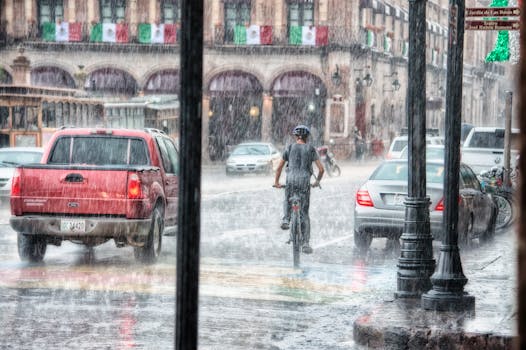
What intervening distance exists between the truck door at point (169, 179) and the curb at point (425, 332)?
5.80 meters

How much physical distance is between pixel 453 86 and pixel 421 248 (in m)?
1.77

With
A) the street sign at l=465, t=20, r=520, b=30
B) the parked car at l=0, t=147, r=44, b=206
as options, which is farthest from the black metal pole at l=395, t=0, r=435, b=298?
the parked car at l=0, t=147, r=44, b=206

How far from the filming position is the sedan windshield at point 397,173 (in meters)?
15.8

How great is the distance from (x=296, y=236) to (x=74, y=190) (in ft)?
9.50

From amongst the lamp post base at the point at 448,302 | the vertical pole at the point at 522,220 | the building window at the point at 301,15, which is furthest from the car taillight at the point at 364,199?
the building window at the point at 301,15

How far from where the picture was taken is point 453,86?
9.33 m

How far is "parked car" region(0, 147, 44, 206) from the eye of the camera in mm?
23766

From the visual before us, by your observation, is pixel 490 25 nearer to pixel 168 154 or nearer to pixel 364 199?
pixel 364 199

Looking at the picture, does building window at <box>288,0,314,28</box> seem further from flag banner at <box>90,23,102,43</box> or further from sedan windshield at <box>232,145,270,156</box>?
sedan windshield at <box>232,145,270,156</box>

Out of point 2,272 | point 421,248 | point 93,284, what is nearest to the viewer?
point 421,248

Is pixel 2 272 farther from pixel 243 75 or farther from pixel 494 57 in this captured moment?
pixel 243 75

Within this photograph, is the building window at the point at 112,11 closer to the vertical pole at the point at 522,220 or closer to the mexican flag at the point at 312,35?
the mexican flag at the point at 312,35

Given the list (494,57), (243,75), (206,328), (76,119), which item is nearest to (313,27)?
(243,75)

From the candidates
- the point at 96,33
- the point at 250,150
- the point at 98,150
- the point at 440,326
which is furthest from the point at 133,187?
the point at 96,33
